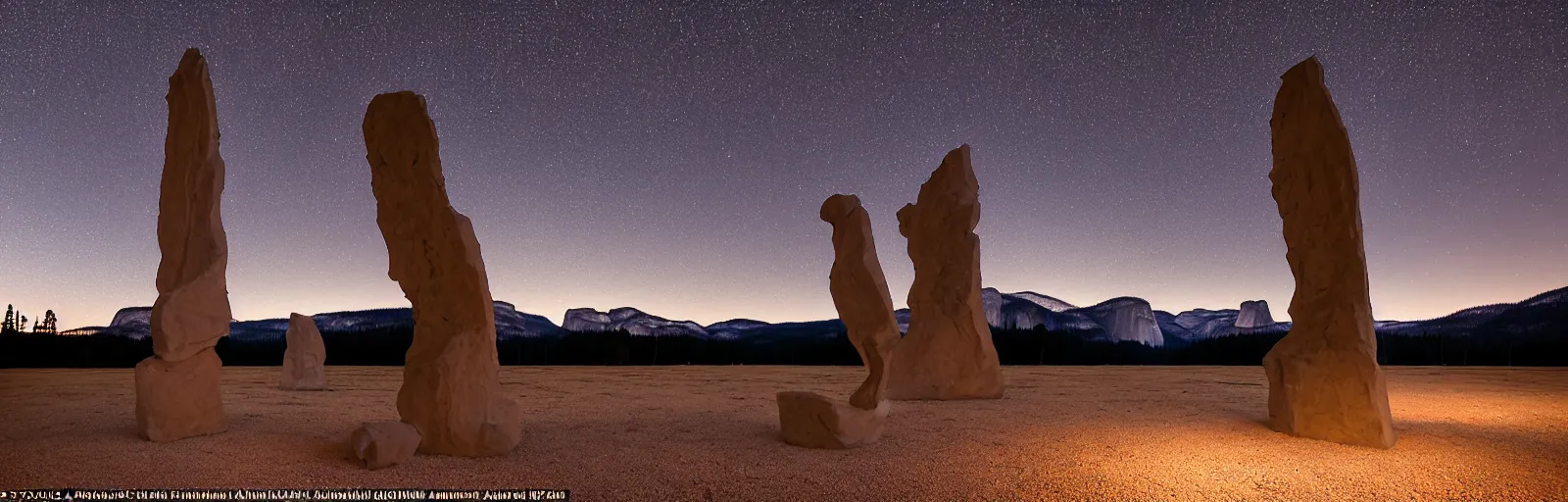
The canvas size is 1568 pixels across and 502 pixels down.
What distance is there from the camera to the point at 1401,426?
949 cm

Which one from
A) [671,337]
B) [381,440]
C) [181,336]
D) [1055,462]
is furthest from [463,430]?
[671,337]

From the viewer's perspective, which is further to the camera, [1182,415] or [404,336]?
[404,336]

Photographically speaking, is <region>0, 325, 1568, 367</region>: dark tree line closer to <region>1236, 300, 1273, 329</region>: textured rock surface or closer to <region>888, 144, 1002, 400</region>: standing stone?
<region>1236, 300, 1273, 329</region>: textured rock surface

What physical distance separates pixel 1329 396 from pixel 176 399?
1195cm

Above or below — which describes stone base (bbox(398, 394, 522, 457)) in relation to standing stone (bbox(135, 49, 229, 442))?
below

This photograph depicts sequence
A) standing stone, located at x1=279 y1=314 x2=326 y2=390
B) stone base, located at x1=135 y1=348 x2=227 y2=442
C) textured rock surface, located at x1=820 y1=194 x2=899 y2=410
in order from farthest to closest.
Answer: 1. standing stone, located at x1=279 y1=314 x2=326 y2=390
2. textured rock surface, located at x1=820 y1=194 x2=899 y2=410
3. stone base, located at x1=135 y1=348 x2=227 y2=442

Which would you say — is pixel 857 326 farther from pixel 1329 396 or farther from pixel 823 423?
pixel 1329 396

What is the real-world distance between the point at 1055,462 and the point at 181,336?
869 centimetres

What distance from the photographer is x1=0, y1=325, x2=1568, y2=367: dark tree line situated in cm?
2878

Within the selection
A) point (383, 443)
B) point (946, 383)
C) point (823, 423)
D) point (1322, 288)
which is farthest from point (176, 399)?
point (1322, 288)

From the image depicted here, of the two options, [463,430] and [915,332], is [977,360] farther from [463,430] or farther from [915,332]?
[463,430]

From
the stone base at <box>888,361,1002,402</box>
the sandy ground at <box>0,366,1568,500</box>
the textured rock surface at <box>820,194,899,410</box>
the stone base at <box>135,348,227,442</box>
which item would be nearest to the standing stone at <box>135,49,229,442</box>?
the stone base at <box>135,348,227,442</box>

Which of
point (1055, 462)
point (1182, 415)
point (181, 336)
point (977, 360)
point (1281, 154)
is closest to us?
point (1055, 462)

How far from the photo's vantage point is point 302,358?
1611cm
